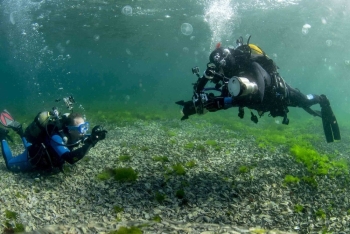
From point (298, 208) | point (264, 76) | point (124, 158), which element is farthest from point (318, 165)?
point (124, 158)

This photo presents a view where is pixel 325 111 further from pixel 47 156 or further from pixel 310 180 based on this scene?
pixel 47 156

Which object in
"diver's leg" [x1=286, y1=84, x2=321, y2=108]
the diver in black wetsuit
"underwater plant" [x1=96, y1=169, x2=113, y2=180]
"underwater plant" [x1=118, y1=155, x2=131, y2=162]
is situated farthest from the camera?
"underwater plant" [x1=118, y1=155, x2=131, y2=162]

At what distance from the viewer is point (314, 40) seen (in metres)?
40.0

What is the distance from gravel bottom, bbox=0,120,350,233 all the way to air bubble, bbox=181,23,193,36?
2703 centimetres

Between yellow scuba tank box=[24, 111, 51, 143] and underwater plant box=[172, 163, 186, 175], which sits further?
underwater plant box=[172, 163, 186, 175]

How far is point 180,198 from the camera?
20.5ft

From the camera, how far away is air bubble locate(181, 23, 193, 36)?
32.8m

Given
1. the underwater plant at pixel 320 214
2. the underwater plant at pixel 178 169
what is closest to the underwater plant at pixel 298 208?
the underwater plant at pixel 320 214

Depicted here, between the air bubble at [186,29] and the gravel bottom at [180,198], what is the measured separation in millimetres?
27027

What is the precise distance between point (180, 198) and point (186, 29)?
31.8 meters

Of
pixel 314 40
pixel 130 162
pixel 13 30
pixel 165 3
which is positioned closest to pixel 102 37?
pixel 13 30

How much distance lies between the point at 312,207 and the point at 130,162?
539cm

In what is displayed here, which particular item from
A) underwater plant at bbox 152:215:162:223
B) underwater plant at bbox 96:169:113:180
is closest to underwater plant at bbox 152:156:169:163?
underwater plant at bbox 96:169:113:180

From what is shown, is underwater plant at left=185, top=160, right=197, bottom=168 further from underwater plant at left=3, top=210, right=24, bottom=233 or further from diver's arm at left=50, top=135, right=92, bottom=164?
underwater plant at left=3, top=210, right=24, bottom=233
